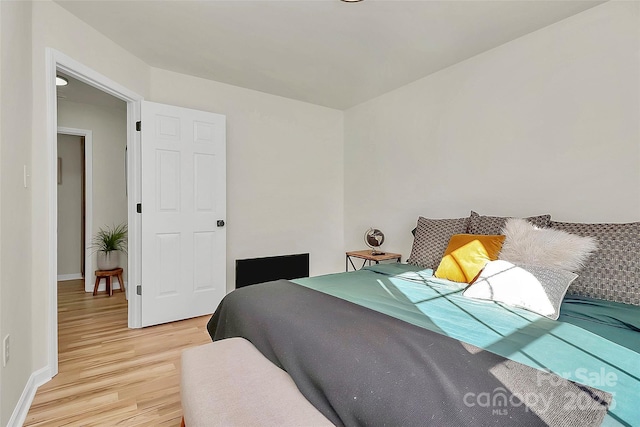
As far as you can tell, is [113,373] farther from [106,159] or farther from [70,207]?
[70,207]

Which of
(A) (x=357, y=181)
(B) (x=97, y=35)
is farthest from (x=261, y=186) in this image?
(B) (x=97, y=35)

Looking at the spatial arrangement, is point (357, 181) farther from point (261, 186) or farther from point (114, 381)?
point (114, 381)

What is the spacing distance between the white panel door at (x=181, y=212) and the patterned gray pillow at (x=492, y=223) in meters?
2.40

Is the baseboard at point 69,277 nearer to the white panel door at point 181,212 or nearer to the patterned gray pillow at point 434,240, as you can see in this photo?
the white panel door at point 181,212

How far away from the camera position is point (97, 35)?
252 centimetres

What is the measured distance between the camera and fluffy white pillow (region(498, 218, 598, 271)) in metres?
1.77

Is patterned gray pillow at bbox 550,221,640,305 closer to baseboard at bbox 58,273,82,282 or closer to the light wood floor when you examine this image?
the light wood floor

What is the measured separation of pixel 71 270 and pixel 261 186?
347 cm

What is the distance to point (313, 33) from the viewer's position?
2.51m

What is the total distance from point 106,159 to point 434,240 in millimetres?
4365

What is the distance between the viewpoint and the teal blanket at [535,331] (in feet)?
3.08

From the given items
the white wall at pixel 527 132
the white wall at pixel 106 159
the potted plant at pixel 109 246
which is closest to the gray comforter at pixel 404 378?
the white wall at pixel 527 132

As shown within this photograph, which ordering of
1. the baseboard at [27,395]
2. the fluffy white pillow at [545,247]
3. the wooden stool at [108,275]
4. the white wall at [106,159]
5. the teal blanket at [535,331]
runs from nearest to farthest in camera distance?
the teal blanket at [535,331]
the baseboard at [27,395]
the fluffy white pillow at [545,247]
the wooden stool at [108,275]
the white wall at [106,159]

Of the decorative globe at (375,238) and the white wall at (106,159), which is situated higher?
the white wall at (106,159)
